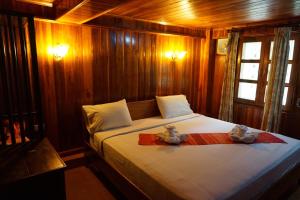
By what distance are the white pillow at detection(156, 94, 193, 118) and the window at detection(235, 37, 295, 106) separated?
120 centimetres

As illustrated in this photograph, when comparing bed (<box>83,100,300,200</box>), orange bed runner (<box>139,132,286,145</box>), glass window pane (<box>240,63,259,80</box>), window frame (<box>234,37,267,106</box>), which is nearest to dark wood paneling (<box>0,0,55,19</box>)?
bed (<box>83,100,300,200</box>)

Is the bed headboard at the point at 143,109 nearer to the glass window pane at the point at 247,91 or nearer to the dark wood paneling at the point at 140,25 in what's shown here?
the dark wood paneling at the point at 140,25

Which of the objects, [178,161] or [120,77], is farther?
[120,77]

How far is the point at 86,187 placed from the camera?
255 cm

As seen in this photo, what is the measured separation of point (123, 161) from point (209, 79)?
2.95m

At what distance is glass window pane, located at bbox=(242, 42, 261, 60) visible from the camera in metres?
3.76

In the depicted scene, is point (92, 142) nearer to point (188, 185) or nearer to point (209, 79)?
point (188, 185)

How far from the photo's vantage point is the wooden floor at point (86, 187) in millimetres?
2377

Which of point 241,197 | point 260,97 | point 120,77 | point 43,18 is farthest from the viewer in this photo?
point 260,97

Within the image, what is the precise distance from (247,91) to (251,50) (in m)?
0.77

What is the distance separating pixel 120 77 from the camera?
11.1ft

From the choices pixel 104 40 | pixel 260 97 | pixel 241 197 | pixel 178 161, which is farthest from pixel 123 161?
pixel 260 97

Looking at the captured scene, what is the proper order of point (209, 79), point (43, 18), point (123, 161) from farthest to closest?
1. point (209, 79)
2. point (43, 18)
3. point (123, 161)

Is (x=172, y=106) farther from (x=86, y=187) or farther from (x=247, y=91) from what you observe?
(x=86, y=187)
